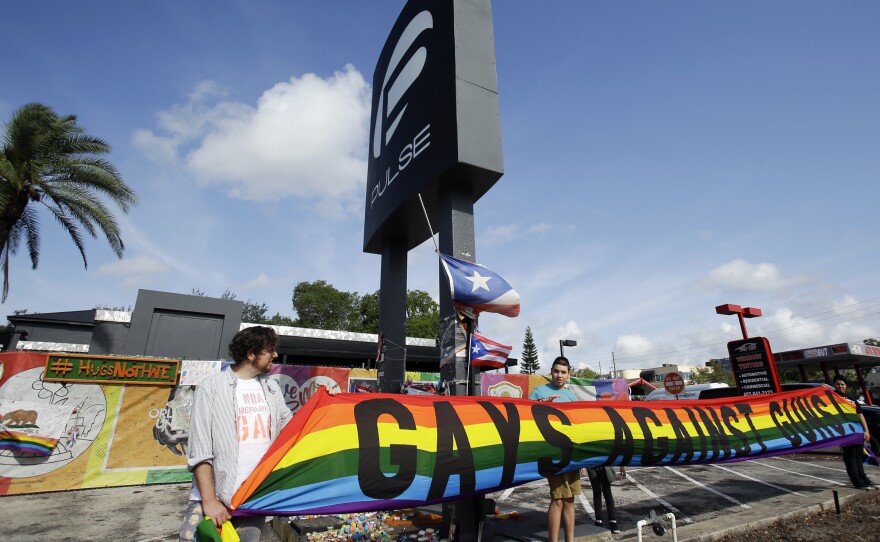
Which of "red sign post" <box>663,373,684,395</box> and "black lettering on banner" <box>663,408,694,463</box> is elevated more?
"red sign post" <box>663,373,684,395</box>

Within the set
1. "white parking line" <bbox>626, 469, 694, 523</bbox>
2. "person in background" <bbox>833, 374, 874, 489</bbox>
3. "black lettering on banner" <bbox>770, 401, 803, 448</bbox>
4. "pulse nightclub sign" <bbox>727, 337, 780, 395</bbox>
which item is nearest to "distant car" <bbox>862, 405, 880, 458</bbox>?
"person in background" <bbox>833, 374, 874, 489</bbox>

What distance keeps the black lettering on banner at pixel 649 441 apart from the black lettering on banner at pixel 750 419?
1.79 metres

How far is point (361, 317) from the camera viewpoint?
46.1 m

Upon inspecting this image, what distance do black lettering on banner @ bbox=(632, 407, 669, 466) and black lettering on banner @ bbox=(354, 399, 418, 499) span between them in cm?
275

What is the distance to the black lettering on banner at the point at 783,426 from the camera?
589 centimetres

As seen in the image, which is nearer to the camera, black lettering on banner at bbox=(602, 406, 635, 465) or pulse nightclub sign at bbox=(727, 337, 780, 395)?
black lettering on banner at bbox=(602, 406, 635, 465)

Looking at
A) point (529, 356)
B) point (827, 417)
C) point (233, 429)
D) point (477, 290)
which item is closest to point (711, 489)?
point (827, 417)

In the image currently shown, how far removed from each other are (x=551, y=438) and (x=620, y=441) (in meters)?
0.93

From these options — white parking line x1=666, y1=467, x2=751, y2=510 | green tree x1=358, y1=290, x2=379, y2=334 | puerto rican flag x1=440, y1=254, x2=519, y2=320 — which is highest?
green tree x1=358, y1=290, x2=379, y2=334

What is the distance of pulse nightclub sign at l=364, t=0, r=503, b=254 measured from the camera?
593cm

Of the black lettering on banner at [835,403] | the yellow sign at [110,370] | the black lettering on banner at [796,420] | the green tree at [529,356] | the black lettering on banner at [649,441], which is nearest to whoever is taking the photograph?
the black lettering on banner at [649,441]

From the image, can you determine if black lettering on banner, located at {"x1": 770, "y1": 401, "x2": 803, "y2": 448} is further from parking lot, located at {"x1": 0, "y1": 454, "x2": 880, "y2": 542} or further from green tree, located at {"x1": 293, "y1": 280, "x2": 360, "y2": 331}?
green tree, located at {"x1": 293, "y1": 280, "x2": 360, "y2": 331}

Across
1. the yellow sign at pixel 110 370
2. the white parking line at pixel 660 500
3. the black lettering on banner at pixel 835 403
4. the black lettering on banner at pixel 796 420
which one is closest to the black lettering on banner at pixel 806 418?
the black lettering on banner at pixel 796 420

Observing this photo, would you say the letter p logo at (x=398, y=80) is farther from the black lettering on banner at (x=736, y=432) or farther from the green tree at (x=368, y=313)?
the green tree at (x=368, y=313)
